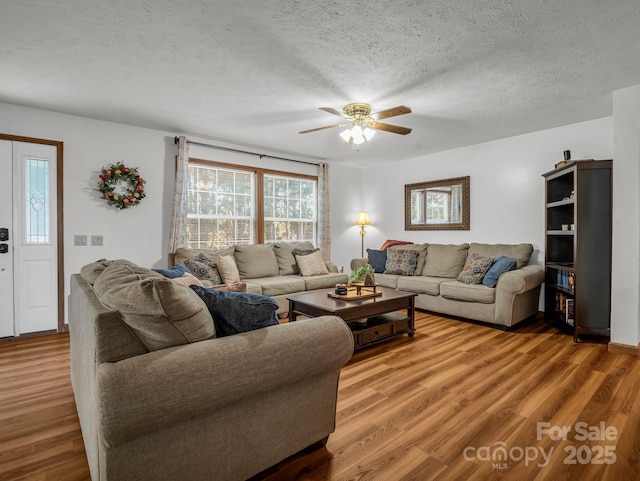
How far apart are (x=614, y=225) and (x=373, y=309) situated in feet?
7.96

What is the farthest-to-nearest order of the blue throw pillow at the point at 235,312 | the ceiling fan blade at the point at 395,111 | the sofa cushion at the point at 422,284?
the sofa cushion at the point at 422,284 < the ceiling fan blade at the point at 395,111 < the blue throw pillow at the point at 235,312

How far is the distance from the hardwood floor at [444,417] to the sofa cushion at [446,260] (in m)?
1.73

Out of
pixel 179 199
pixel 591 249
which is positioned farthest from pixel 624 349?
pixel 179 199

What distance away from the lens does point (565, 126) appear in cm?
424

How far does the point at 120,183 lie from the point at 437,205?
4750 mm

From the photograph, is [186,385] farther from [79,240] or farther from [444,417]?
[79,240]

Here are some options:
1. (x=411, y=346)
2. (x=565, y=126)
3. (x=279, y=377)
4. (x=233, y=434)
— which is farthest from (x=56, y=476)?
(x=565, y=126)

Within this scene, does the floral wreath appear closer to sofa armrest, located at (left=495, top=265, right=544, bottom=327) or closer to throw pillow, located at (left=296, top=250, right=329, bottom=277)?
throw pillow, located at (left=296, top=250, right=329, bottom=277)

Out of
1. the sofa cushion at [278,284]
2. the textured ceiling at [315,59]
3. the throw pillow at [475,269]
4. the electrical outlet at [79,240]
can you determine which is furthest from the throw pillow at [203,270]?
the throw pillow at [475,269]

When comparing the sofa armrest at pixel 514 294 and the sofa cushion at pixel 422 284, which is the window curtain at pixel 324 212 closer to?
the sofa cushion at pixel 422 284

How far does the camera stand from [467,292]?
13.6 feet

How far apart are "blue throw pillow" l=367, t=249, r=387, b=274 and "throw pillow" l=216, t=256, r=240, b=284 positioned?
2303mm

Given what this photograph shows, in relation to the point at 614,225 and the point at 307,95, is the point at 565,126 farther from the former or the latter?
the point at 307,95

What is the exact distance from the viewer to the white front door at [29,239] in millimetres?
3557
